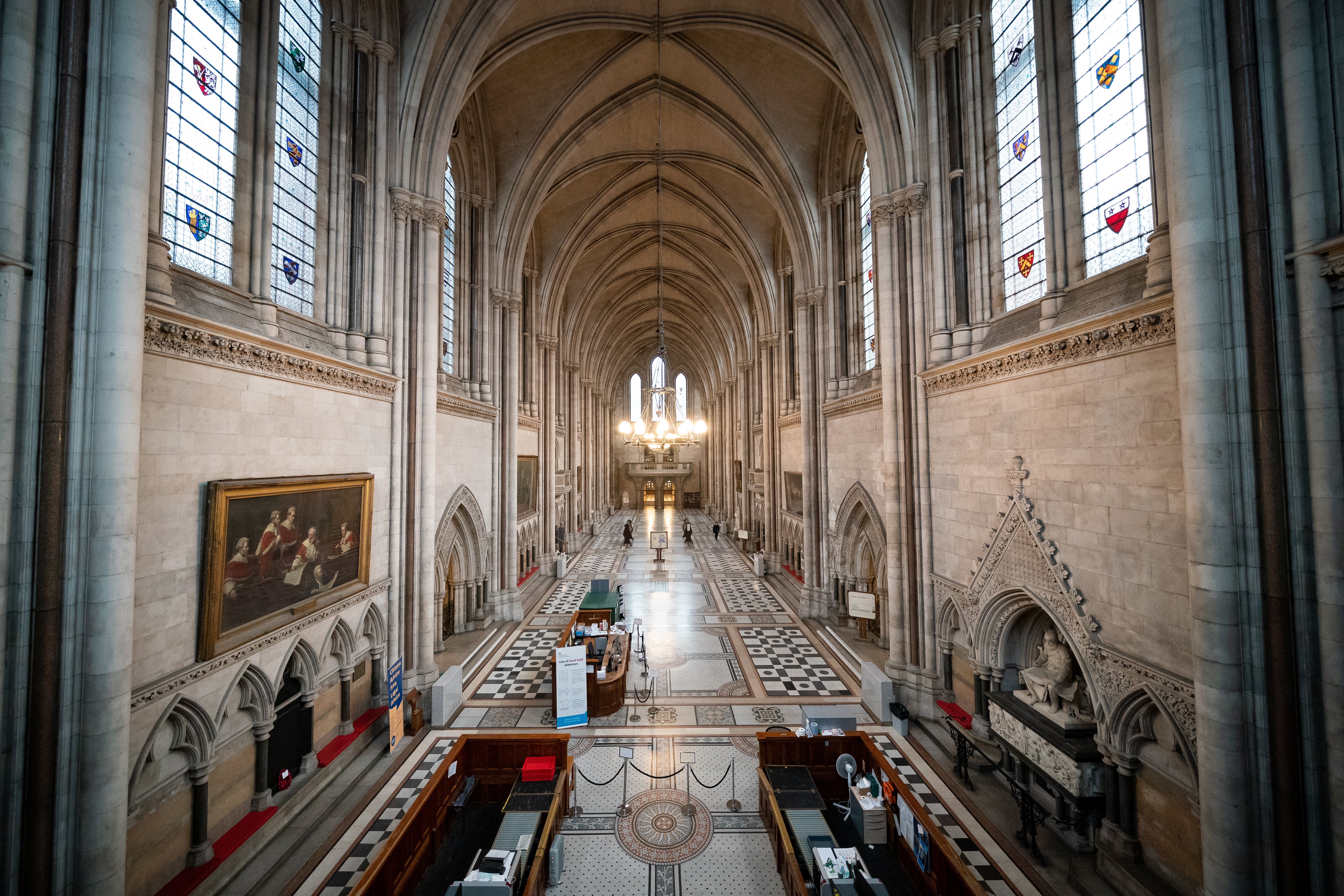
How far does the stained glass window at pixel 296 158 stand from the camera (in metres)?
7.77

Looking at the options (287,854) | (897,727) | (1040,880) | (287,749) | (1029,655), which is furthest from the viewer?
(897,727)

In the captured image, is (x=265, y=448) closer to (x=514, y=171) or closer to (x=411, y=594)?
(x=411, y=594)

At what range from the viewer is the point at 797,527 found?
20094 mm

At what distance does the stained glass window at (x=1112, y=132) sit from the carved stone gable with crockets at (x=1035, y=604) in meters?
2.84

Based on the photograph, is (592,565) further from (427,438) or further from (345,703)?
(345,703)

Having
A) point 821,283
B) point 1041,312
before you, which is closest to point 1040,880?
point 1041,312

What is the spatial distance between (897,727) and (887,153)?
10.4 metres

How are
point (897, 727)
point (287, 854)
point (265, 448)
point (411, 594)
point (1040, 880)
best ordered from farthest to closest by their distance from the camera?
1. point (411, 594)
2. point (897, 727)
3. point (265, 448)
4. point (287, 854)
5. point (1040, 880)

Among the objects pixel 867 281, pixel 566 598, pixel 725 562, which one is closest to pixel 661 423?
pixel 725 562

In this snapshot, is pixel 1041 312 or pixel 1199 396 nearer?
pixel 1199 396

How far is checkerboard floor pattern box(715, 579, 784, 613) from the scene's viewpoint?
1689 centimetres

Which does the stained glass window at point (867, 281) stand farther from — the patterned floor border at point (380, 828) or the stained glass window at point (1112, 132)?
the patterned floor border at point (380, 828)

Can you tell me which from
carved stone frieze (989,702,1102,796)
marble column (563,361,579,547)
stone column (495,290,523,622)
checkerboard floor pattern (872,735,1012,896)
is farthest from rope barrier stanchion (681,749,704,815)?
marble column (563,361,579,547)

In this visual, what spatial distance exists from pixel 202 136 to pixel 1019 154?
10.6 meters
